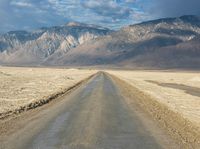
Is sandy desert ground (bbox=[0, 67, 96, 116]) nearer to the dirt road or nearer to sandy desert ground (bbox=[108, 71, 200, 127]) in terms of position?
the dirt road

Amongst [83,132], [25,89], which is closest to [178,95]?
Answer: [25,89]

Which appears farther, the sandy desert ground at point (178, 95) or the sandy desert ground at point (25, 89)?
the sandy desert ground at point (25, 89)

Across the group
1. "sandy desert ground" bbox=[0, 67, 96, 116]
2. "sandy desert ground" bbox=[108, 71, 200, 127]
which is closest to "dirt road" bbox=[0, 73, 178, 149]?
"sandy desert ground" bbox=[108, 71, 200, 127]

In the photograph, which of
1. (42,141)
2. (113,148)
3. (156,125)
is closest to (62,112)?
(156,125)

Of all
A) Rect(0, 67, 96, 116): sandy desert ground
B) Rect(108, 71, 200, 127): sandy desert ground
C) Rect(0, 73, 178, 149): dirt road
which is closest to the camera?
Rect(0, 73, 178, 149): dirt road

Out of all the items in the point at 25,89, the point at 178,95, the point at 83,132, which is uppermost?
the point at 83,132

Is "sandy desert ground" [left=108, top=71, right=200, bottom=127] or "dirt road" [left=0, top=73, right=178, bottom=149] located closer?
"dirt road" [left=0, top=73, right=178, bottom=149]

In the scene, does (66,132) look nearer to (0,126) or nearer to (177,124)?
(0,126)

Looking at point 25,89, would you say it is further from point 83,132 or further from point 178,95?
point 83,132

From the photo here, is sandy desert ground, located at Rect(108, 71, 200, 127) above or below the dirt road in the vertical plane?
below

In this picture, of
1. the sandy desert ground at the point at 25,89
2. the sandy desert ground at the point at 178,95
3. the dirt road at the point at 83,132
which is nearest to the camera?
the dirt road at the point at 83,132

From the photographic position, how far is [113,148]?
11758 mm

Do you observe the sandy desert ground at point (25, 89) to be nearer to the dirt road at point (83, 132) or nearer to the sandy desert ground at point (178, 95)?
the dirt road at point (83, 132)

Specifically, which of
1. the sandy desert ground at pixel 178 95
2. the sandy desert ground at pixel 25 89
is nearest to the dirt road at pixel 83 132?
the sandy desert ground at pixel 178 95
